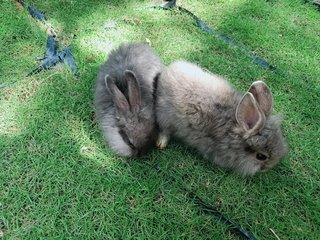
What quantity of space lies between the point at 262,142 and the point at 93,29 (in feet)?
7.71

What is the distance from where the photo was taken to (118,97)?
3.26 m

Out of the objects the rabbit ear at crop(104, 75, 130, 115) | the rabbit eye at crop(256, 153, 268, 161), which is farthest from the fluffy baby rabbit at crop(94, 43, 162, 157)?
the rabbit eye at crop(256, 153, 268, 161)

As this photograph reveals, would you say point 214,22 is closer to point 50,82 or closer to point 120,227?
point 50,82

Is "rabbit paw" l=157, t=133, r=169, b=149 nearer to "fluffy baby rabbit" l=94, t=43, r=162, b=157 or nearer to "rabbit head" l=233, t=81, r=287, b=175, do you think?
"fluffy baby rabbit" l=94, t=43, r=162, b=157

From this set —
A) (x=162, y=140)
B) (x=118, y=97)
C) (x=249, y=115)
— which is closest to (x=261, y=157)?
(x=249, y=115)

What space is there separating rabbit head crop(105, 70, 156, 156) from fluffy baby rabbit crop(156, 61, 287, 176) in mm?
125

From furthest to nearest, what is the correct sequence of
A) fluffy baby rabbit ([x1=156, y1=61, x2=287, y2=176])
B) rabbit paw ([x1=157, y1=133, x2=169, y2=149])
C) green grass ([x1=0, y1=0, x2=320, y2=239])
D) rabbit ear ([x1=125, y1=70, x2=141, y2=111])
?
1. rabbit paw ([x1=157, y1=133, x2=169, y2=149])
2. rabbit ear ([x1=125, y1=70, x2=141, y2=111])
3. fluffy baby rabbit ([x1=156, y1=61, x2=287, y2=176])
4. green grass ([x1=0, y1=0, x2=320, y2=239])

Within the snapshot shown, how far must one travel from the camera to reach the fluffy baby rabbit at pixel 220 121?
3088mm

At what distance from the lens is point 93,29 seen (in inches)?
171

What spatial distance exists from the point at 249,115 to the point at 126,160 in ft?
3.61

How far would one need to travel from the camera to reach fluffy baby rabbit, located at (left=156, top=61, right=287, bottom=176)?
3.09 metres

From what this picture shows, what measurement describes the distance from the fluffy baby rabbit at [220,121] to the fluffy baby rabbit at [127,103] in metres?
0.13

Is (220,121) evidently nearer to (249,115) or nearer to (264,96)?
(249,115)

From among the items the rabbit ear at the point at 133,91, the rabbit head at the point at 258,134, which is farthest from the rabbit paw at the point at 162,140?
the rabbit head at the point at 258,134
